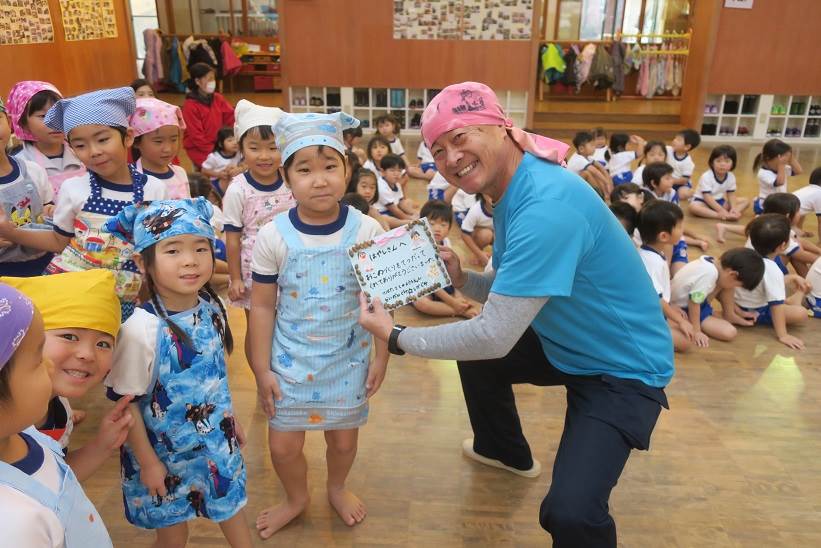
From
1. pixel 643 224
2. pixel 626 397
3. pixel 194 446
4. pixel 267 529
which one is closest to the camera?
pixel 194 446

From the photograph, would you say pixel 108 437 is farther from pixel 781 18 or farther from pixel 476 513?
pixel 781 18

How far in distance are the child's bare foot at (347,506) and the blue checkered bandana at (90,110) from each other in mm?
1478

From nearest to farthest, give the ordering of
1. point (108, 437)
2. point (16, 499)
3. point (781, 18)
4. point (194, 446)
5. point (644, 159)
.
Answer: point (16, 499) → point (108, 437) → point (194, 446) → point (644, 159) → point (781, 18)

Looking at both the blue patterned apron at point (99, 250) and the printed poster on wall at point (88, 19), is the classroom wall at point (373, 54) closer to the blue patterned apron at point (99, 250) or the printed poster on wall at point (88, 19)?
the printed poster on wall at point (88, 19)

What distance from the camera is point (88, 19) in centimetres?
928

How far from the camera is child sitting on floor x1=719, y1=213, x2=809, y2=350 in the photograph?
354 cm

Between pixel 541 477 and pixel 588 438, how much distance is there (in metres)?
0.71

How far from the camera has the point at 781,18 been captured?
29.3 feet

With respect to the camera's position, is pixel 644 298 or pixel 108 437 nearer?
pixel 108 437

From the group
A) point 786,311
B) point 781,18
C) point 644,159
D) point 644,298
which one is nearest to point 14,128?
point 644,298

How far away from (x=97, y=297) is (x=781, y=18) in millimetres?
10348

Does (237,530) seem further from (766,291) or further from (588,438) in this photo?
(766,291)

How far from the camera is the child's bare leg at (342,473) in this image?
202cm

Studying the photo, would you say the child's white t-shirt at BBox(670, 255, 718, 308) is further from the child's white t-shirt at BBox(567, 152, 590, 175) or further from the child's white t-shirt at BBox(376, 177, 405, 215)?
the child's white t-shirt at BBox(376, 177, 405, 215)
